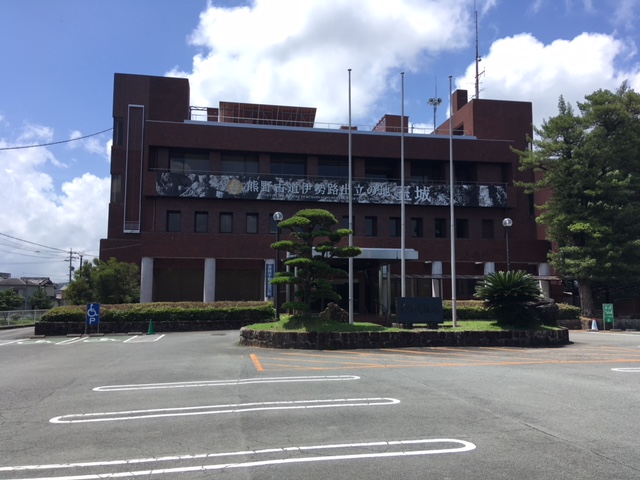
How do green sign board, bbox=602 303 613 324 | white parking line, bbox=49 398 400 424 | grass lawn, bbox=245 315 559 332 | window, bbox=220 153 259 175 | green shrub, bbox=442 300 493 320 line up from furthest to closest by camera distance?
window, bbox=220 153 259 175
green sign board, bbox=602 303 613 324
green shrub, bbox=442 300 493 320
grass lawn, bbox=245 315 559 332
white parking line, bbox=49 398 400 424

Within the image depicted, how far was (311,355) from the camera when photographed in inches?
621

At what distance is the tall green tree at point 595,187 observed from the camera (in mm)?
31906

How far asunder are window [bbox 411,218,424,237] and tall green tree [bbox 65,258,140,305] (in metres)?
22.0

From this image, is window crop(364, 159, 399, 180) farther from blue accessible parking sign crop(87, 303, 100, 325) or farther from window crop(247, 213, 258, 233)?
blue accessible parking sign crop(87, 303, 100, 325)

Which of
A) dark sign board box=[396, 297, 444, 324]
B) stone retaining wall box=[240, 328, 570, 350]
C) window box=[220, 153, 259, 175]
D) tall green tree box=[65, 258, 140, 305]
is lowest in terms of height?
stone retaining wall box=[240, 328, 570, 350]

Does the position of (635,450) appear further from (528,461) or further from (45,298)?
(45,298)

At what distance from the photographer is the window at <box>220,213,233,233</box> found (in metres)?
40.1

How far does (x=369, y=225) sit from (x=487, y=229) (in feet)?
33.1

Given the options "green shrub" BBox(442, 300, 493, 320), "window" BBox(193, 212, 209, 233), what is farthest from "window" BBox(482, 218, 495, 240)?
"window" BBox(193, 212, 209, 233)

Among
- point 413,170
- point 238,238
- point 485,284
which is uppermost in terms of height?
point 413,170

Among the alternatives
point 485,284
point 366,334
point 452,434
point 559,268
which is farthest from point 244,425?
point 559,268

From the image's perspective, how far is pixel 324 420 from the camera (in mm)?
7129

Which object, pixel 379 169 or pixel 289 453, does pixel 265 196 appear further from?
pixel 289 453

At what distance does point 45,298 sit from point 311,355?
4859cm
